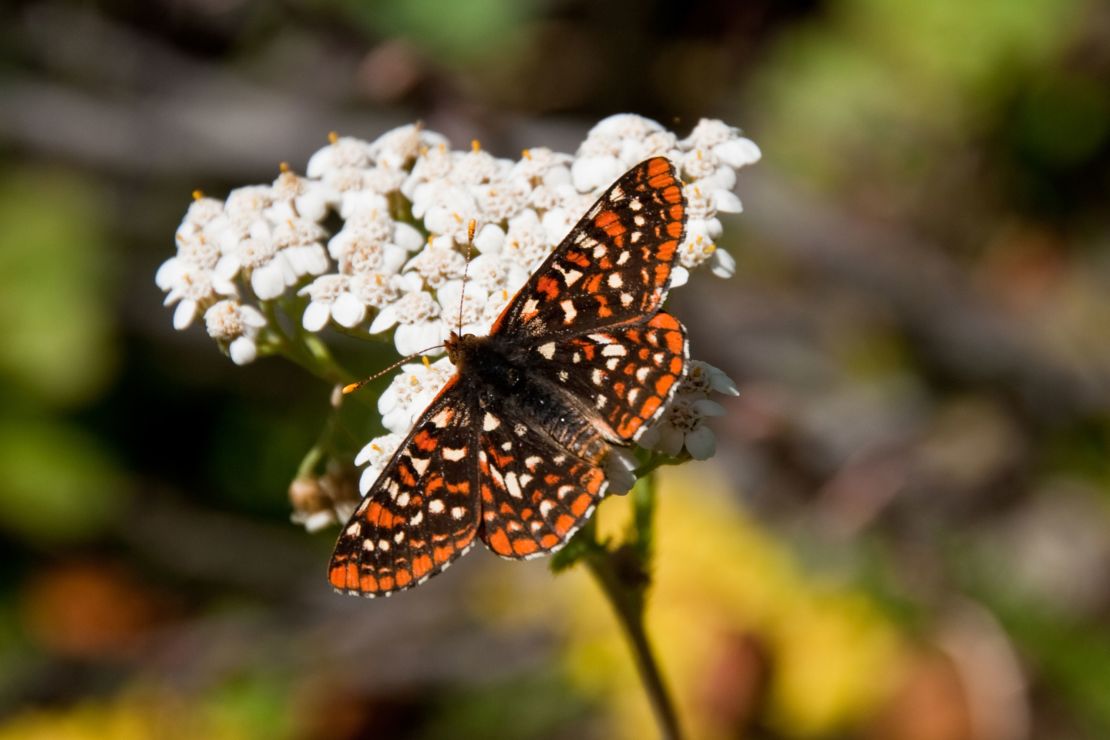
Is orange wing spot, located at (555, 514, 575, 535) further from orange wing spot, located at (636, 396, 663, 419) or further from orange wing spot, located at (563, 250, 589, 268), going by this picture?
orange wing spot, located at (563, 250, 589, 268)

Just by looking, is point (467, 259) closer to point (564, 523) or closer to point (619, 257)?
point (619, 257)

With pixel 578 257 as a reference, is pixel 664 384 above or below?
below

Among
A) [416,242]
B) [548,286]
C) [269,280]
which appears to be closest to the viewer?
[548,286]

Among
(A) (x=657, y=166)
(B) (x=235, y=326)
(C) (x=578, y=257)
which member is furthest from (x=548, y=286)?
(B) (x=235, y=326)

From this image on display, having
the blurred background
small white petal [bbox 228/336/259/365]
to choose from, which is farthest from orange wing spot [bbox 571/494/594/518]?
the blurred background

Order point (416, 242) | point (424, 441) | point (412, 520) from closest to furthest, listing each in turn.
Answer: point (412, 520)
point (424, 441)
point (416, 242)

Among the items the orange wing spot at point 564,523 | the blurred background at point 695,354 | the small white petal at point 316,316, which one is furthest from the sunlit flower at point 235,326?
the blurred background at point 695,354

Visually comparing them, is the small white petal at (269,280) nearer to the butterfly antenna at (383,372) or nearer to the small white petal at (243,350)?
the small white petal at (243,350)
